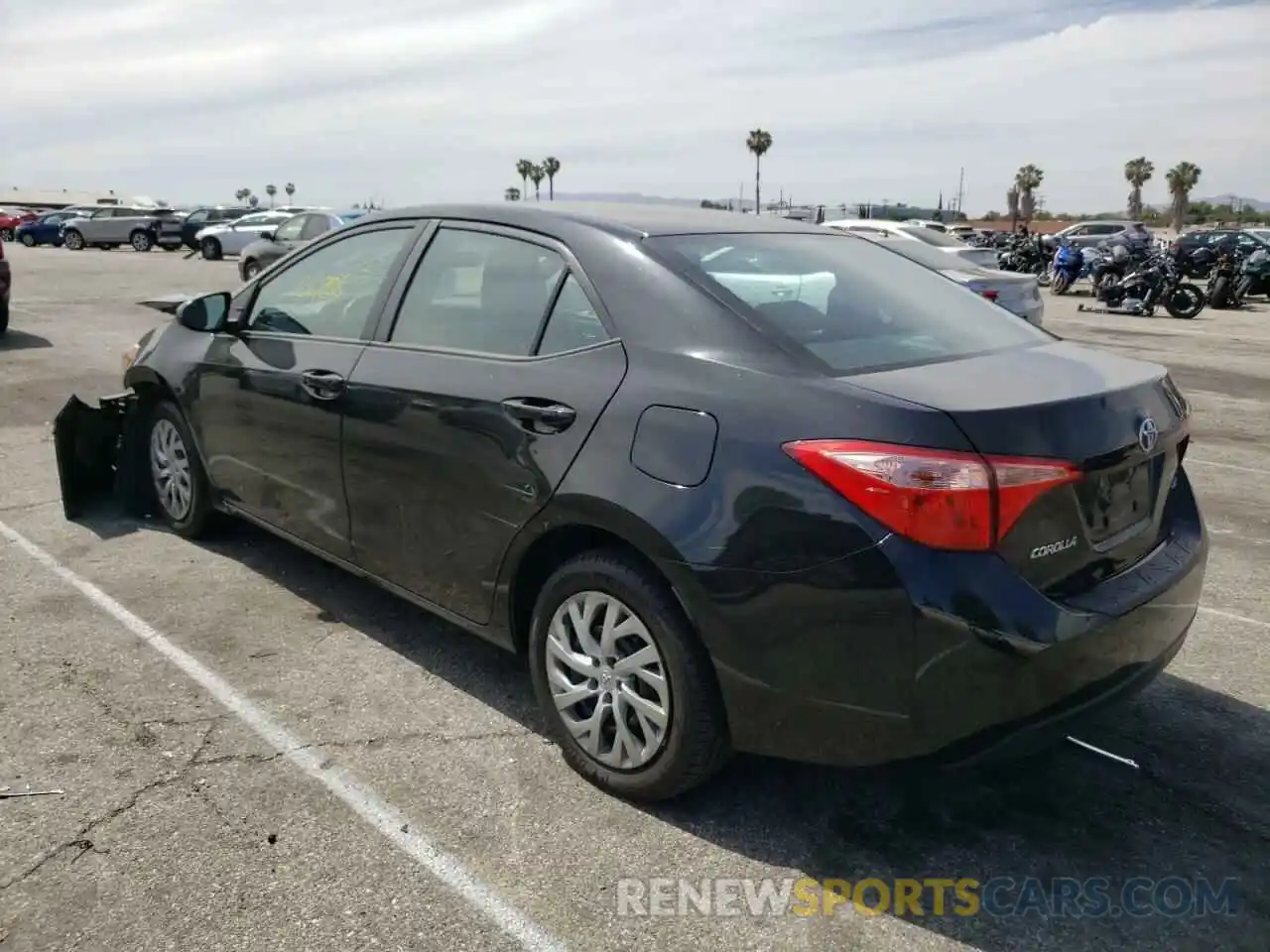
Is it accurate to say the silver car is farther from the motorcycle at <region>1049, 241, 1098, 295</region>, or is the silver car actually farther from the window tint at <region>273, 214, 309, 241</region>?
the window tint at <region>273, 214, 309, 241</region>

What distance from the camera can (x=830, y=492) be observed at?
96.8 inches

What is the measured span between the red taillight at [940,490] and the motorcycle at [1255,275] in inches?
902

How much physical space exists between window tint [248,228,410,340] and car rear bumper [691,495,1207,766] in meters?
2.11

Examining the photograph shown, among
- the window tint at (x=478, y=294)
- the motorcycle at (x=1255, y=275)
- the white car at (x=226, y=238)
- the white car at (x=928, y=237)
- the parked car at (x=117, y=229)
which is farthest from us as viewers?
the parked car at (x=117, y=229)

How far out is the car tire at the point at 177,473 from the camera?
16.2 feet

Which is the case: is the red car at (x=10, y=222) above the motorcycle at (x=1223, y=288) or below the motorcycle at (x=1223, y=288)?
above

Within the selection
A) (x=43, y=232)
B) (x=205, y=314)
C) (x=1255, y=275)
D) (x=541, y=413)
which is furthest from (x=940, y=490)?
(x=43, y=232)

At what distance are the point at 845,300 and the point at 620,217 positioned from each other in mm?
794

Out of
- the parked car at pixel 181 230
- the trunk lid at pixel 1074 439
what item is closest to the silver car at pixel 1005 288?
the trunk lid at pixel 1074 439

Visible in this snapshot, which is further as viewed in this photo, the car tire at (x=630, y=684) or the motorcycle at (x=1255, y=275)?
the motorcycle at (x=1255, y=275)

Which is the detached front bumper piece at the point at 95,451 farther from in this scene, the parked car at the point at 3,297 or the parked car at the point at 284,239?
the parked car at the point at 284,239

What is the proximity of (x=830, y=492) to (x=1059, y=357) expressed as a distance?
1.14 m

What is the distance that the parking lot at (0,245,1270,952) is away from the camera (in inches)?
99.2

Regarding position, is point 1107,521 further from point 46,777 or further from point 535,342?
point 46,777
